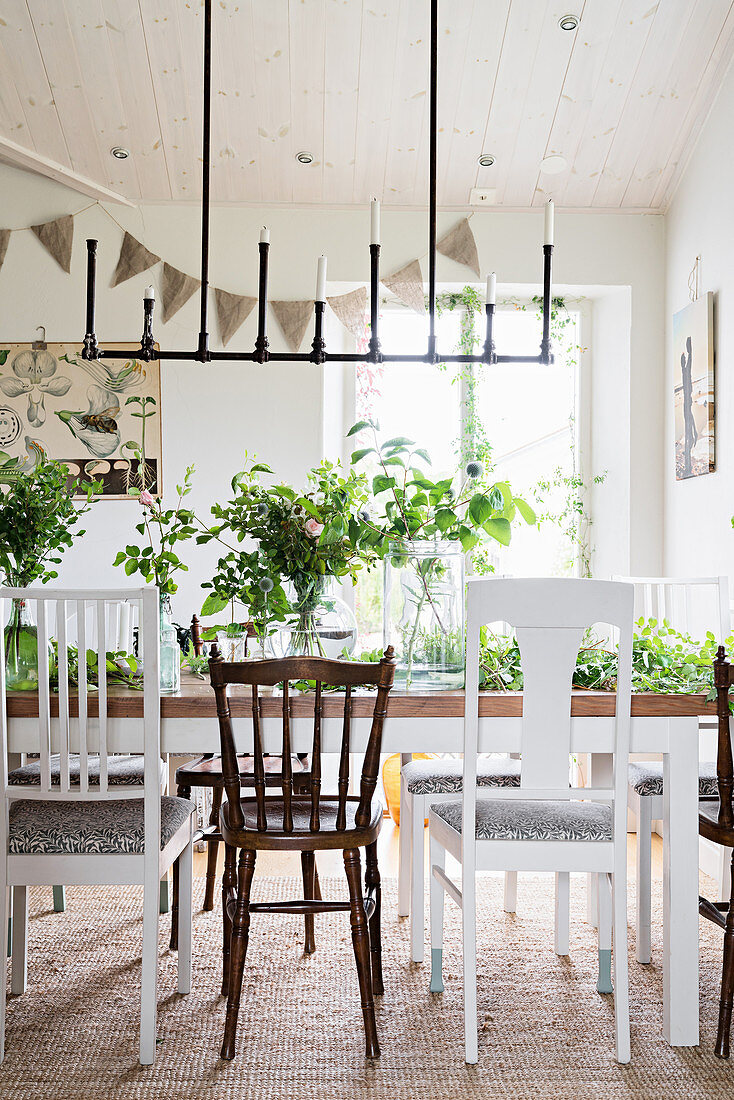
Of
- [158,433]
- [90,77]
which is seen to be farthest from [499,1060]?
[90,77]

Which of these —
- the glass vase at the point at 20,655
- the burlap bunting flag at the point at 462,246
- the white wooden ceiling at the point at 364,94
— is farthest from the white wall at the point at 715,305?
the glass vase at the point at 20,655

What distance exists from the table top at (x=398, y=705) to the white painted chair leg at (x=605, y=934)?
0.42 metres

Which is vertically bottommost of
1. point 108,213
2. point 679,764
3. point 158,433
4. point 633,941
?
point 633,941

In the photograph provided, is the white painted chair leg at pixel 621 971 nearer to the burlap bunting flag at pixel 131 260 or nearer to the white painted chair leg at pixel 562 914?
the white painted chair leg at pixel 562 914

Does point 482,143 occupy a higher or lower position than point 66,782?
higher

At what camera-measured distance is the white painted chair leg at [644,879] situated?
2.31 meters

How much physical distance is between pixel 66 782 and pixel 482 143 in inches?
117

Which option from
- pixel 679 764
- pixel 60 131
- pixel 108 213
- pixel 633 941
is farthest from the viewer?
pixel 108 213

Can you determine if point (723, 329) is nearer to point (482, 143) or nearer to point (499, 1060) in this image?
point (482, 143)

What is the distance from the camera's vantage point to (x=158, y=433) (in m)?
4.03

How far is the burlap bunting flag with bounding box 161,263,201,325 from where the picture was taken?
400 centimetres

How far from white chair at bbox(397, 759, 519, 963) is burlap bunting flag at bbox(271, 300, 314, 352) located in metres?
2.07

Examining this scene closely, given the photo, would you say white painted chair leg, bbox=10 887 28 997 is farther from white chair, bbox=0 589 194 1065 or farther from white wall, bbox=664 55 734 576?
white wall, bbox=664 55 734 576

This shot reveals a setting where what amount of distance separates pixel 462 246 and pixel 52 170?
1.74 metres
